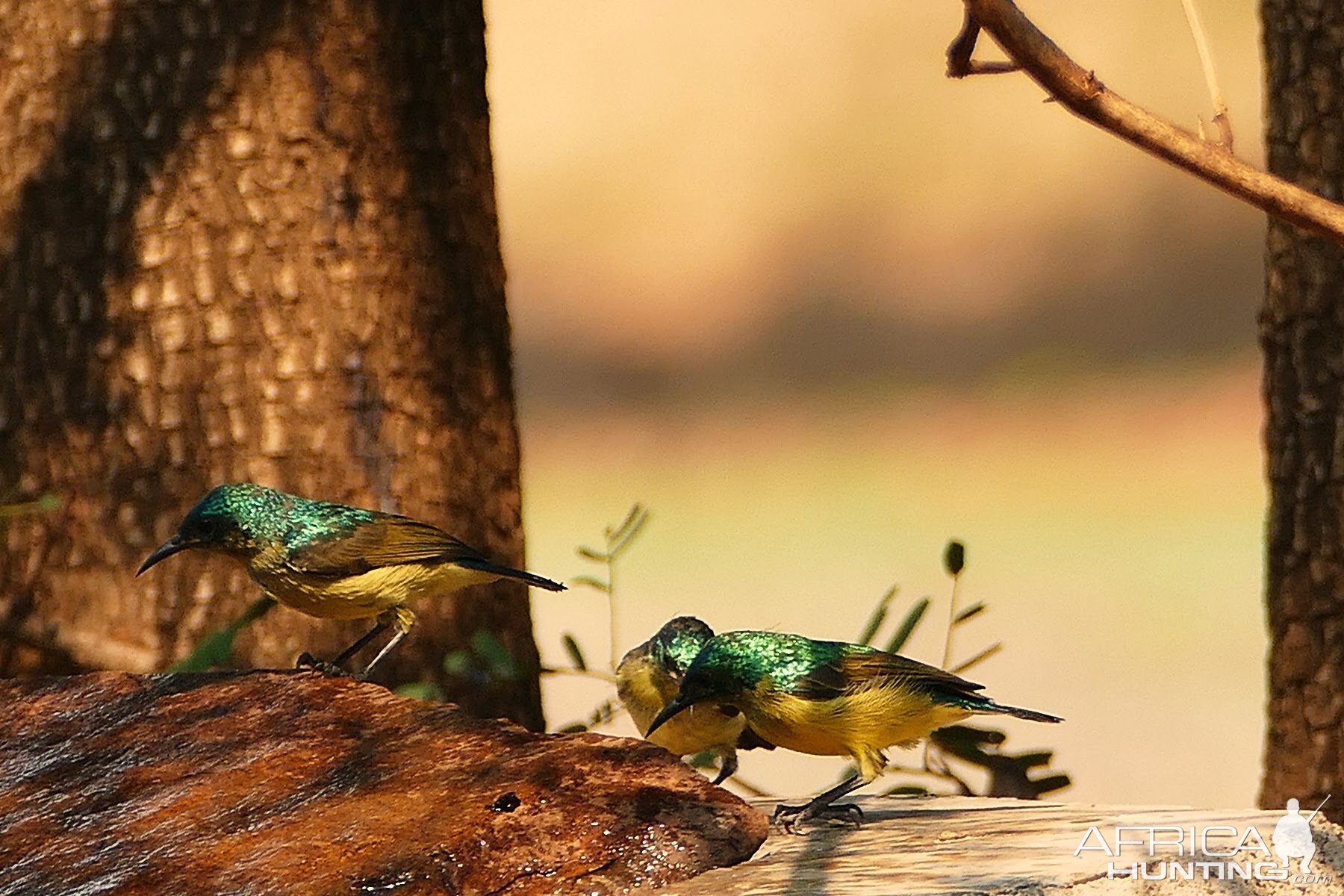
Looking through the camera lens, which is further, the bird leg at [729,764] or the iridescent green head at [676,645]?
the iridescent green head at [676,645]

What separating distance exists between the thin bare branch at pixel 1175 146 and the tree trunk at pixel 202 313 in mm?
1725

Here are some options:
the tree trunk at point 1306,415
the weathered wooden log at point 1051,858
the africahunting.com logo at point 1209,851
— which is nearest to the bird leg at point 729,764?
the weathered wooden log at point 1051,858

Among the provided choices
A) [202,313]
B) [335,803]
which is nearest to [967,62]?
[335,803]

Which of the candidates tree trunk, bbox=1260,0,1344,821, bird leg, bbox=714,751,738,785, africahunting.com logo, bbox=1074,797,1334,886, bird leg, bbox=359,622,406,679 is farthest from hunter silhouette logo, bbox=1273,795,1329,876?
bird leg, bbox=359,622,406,679

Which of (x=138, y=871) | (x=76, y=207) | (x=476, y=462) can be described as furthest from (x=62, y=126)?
(x=138, y=871)

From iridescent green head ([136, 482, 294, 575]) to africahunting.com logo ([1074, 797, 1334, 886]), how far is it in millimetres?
1488

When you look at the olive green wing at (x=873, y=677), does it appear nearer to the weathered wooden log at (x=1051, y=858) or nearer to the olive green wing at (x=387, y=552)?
the weathered wooden log at (x=1051, y=858)

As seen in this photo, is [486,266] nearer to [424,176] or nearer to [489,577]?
[424,176]

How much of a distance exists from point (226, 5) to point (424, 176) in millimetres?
503

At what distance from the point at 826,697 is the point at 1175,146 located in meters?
0.98

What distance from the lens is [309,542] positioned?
298cm

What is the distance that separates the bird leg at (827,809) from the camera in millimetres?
2582

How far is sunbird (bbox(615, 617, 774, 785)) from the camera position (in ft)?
9.54

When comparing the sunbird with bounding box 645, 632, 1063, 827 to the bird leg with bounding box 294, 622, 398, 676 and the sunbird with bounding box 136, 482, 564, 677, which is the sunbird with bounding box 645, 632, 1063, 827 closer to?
the sunbird with bounding box 136, 482, 564, 677
